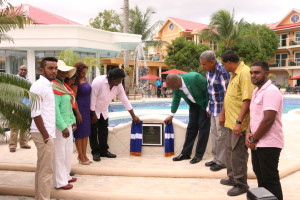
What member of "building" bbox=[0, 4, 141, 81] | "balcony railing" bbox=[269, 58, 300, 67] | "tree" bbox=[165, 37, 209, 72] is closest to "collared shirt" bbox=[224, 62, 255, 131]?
"building" bbox=[0, 4, 141, 81]

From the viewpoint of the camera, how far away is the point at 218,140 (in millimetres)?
4898

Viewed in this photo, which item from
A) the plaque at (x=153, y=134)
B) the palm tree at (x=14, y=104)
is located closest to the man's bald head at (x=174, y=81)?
the plaque at (x=153, y=134)

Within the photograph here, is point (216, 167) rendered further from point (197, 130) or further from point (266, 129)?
point (266, 129)

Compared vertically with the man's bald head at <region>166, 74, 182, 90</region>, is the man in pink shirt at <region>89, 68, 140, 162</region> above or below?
below

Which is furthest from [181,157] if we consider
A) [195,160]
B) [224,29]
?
[224,29]

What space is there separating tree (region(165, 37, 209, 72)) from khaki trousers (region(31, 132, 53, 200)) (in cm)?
2788

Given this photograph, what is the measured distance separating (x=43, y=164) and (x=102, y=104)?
1.94 metres

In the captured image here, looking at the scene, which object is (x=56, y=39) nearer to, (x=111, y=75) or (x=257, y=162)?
(x=111, y=75)

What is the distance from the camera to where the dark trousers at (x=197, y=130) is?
17.7 ft

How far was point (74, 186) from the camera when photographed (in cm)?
448

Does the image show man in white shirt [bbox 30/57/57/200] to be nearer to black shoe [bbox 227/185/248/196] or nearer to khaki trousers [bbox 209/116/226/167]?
black shoe [bbox 227/185/248/196]

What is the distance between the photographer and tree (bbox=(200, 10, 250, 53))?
94.0 ft

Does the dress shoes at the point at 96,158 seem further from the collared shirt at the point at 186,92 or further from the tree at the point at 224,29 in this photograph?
the tree at the point at 224,29

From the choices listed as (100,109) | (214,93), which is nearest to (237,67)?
(214,93)
